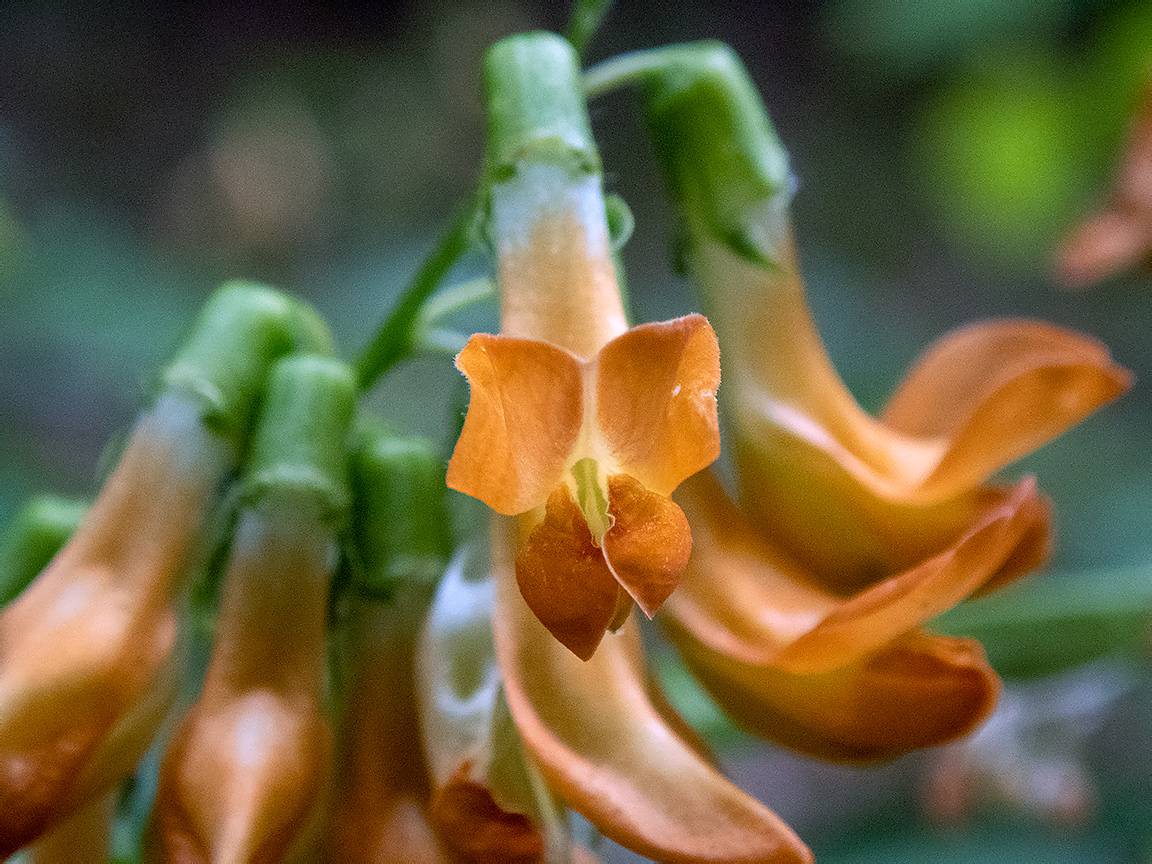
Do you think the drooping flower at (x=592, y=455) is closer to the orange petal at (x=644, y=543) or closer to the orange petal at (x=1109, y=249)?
the orange petal at (x=644, y=543)

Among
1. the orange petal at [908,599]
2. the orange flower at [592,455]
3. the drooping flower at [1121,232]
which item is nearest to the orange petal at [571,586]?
the orange flower at [592,455]

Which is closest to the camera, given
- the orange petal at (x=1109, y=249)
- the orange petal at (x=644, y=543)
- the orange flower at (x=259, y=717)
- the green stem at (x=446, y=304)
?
the orange petal at (x=644, y=543)

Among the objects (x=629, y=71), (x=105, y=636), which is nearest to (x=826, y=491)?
(x=629, y=71)

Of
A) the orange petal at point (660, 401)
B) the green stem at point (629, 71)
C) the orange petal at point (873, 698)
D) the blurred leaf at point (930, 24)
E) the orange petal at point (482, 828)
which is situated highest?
the green stem at point (629, 71)

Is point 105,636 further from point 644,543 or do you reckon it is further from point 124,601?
point 644,543

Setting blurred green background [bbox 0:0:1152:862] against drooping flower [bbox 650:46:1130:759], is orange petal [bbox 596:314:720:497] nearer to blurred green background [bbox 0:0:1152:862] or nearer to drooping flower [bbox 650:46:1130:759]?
drooping flower [bbox 650:46:1130:759]
